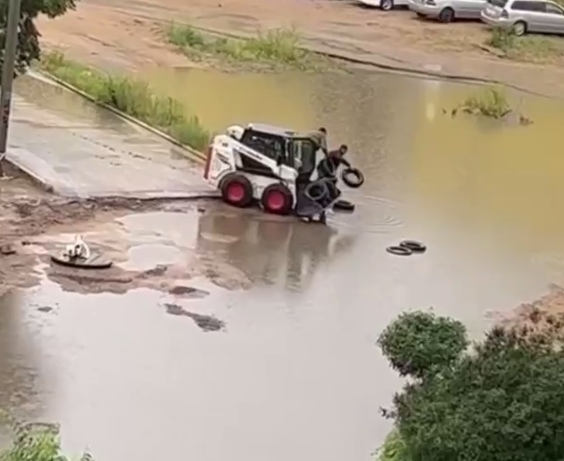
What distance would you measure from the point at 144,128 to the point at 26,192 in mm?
5858

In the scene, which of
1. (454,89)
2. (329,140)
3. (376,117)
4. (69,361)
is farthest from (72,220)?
(454,89)

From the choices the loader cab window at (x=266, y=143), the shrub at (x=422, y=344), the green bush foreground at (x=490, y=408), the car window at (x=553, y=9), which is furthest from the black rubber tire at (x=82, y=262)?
the car window at (x=553, y=9)

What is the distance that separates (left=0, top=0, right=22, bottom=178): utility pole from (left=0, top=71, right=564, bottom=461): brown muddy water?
10.2 ft

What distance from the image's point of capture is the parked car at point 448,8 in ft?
147

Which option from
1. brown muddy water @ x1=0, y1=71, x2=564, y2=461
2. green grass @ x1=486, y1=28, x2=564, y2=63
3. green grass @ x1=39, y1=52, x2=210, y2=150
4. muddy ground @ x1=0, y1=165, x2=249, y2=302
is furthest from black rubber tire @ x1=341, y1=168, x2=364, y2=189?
green grass @ x1=486, y1=28, x2=564, y2=63

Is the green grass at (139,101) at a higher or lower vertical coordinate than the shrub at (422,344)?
lower

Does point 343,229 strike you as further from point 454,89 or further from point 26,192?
point 454,89

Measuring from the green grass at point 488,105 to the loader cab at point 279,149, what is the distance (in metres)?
12.5

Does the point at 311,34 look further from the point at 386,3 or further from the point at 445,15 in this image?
the point at 445,15

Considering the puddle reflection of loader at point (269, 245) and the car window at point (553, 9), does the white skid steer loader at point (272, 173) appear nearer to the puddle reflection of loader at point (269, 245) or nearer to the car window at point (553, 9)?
the puddle reflection of loader at point (269, 245)

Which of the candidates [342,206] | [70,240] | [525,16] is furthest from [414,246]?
[525,16]

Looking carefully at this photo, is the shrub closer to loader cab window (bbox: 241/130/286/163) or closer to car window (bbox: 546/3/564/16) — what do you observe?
loader cab window (bbox: 241/130/286/163)

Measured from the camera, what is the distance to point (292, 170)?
68.9ft

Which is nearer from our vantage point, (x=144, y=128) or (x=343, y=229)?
(x=343, y=229)
